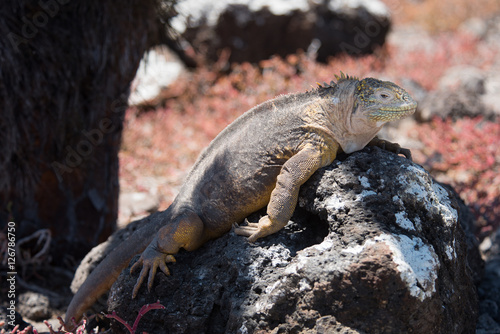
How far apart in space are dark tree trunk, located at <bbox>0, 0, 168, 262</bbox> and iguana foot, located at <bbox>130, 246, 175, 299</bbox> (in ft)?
6.98

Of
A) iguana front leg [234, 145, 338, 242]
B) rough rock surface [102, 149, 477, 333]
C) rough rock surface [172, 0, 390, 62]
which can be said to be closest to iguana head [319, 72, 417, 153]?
rough rock surface [102, 149, 477, 333]

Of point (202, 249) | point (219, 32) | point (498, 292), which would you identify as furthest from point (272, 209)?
point (219, 32)

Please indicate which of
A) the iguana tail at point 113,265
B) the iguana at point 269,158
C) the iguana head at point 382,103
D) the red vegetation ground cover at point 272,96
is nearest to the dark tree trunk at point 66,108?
the iguana tail at point 113,265

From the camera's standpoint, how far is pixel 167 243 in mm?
3066

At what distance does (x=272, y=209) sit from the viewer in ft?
9.20

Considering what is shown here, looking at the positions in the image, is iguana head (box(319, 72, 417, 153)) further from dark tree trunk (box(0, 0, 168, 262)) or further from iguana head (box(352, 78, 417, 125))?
dark tree trunk (box(0, 0, 168, 262))

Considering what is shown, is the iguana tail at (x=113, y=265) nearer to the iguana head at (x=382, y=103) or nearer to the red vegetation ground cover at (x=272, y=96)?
the iguana head at (x=382, y=103)

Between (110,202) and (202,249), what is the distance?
7.61 ft

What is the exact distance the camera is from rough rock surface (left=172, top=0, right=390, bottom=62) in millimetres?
10836

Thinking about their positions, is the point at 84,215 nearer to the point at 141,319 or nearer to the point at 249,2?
the point at 141,319

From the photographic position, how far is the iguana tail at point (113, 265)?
3.40 meters

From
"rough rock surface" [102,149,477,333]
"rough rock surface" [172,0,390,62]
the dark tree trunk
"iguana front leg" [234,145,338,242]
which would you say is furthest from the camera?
"rough rock surface" [172,0,390,62]

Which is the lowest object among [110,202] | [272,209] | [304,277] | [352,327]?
[110,202]

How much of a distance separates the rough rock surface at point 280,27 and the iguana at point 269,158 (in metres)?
7.99
